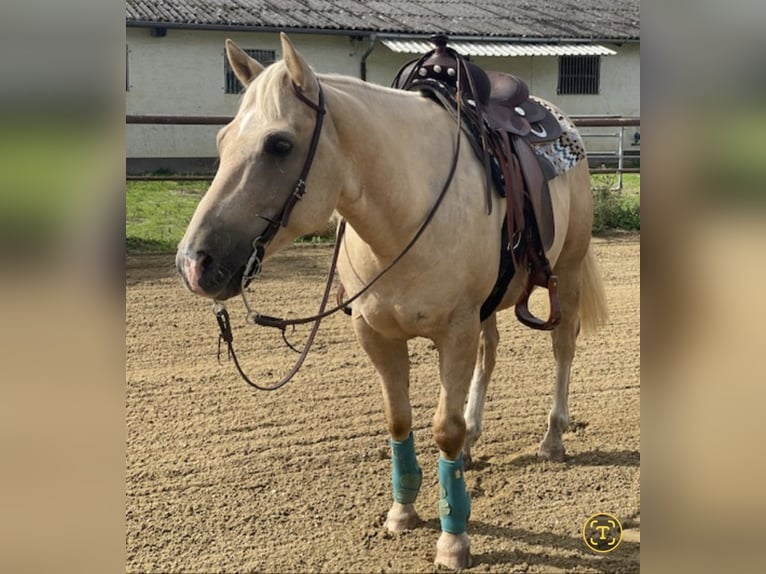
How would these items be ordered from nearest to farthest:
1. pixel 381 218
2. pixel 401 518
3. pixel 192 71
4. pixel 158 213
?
pixel 381 218
pixel 401 518
pixel 158 213
pixel 192 71

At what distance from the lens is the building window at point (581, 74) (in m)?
17.3

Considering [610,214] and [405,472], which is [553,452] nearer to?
[405,472]

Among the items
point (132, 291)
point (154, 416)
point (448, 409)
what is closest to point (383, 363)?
point (448, 409)

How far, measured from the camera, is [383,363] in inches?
113

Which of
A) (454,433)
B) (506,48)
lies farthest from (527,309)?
(506,48)

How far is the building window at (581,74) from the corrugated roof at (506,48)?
475 mm

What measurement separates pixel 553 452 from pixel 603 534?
79cm

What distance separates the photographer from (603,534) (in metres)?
2.94

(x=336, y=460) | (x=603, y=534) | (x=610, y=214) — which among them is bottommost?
(x=603, y=534)

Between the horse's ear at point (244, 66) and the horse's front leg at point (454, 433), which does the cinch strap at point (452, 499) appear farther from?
the horse's ear at point (244, 66)

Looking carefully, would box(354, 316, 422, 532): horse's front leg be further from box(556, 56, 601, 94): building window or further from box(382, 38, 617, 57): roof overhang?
box(556, 56, 601, 94): building window
